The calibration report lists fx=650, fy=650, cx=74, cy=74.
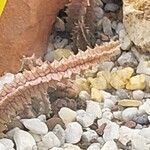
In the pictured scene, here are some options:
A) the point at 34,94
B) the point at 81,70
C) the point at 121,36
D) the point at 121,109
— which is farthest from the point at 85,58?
the point at 121,36

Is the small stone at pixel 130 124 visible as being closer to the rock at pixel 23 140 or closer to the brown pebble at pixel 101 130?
the brown pebble at pixel 101 130

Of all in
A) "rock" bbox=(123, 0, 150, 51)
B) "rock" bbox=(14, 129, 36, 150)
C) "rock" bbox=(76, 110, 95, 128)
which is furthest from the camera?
"rock" bbox=(123, 0, 150, 51)

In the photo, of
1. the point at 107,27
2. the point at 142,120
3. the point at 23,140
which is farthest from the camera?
the point at 107,27

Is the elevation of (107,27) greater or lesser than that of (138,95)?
greater

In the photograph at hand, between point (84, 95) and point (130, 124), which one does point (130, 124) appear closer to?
point (130, 124)

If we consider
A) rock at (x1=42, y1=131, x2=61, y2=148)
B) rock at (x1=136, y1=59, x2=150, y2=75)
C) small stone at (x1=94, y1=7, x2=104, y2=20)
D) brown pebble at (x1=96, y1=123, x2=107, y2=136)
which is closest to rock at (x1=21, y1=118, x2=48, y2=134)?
rock at (x1=42, y1=131, x2=61, y2=148)

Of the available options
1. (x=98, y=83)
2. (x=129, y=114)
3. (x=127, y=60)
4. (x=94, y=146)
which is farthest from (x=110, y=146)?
(x=127, y=60)

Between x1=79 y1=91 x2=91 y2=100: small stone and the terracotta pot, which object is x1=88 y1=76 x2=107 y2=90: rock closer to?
x1=79 y1=91 x2=91 y2=100: small stone
